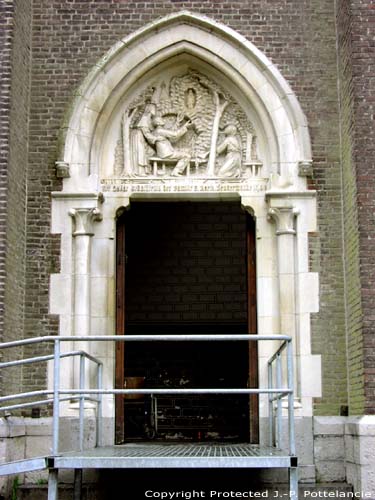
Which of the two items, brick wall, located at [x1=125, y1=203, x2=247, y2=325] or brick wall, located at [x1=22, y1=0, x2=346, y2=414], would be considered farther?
brick wall, located at [x1=125, y1=203, x2=247, y2=325]

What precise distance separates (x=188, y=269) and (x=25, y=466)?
8.78 m

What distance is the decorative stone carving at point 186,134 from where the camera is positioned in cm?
1016

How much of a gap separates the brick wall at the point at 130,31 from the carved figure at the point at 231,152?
85cm

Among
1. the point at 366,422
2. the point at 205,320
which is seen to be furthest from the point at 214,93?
the point at 205,320

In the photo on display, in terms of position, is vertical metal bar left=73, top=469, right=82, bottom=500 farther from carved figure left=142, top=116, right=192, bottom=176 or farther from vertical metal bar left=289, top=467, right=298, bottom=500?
carved figure left=142, top=116, right=192, bottom=176

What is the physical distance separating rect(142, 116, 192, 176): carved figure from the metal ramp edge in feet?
13.5

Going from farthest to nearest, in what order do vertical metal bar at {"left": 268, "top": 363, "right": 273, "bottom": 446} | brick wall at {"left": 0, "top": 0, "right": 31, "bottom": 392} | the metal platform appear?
brick wall at {"left": 0, "top": 0, "right": 31, "bottom": 392}
vertical metal bar at {"left": 268, "top": 363, "right": 273, "bottom": 446}
the metal platform

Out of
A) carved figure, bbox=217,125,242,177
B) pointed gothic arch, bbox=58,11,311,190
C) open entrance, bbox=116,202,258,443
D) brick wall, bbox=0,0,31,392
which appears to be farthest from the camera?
open entrance, bbox=116,202,258,443

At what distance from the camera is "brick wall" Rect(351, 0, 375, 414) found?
870 cm

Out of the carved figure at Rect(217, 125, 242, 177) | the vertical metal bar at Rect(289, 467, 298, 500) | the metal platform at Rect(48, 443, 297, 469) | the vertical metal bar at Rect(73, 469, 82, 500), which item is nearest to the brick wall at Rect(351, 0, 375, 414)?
the carved figure at Rect(217, 125, 242, 177)

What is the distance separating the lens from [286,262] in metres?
9.70

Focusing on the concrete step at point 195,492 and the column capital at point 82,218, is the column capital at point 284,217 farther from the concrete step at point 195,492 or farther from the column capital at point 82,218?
the concrete step at point 195,492

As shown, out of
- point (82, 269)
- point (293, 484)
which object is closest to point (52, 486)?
point (293, 484)

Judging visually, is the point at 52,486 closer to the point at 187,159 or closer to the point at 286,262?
the point at 286,262
